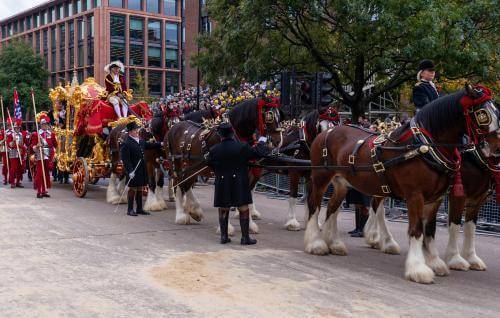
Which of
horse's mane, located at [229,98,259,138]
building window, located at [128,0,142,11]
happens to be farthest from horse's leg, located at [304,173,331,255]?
building window, located at [128,0,142,11]

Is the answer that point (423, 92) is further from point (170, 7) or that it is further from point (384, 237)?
point (170, 7)

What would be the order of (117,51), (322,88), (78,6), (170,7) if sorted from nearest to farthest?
(322,88)
(117,51)
(78,6)
(170,7)

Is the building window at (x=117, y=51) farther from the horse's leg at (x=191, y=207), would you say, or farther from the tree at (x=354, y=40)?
the horse's leg at (x=191, y=207)

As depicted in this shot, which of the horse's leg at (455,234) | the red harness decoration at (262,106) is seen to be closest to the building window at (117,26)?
the red harness decoration at (262,106)

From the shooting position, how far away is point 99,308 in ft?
17.1

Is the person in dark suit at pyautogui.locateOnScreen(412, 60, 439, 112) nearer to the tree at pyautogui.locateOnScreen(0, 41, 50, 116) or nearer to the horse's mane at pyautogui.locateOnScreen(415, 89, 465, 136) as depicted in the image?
the horse's mane at pyautogui.locateOnScreen(415, 89, 465, 136)

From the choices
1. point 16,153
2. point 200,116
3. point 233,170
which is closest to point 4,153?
point 16,153

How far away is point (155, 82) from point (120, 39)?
658 cm

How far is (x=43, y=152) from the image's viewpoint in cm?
1469

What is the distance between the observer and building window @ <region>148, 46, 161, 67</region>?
66062 mm

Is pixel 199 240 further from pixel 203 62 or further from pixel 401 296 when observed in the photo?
pixel 203 62

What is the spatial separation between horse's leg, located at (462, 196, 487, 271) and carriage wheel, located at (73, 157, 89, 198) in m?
9.68

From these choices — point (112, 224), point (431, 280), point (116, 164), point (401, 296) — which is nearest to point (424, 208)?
point (431, 280)

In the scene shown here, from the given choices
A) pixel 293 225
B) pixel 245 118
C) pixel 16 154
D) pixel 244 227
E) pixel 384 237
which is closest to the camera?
pixel 384 237
